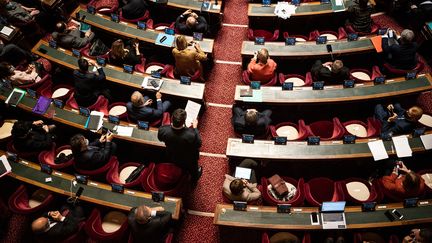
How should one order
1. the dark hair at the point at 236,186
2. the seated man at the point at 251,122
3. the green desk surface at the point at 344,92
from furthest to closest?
the green desk surface at the point at 344,92 < the seated man at the point at 251,122 < the dark hair at the point at 236,186

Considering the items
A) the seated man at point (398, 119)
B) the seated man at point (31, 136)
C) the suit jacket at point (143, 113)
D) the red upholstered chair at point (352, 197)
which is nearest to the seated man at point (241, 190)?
the red upholstered chair at point (352, 197)

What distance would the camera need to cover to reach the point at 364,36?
7.32 meters

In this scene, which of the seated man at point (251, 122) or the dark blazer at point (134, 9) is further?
Result: the dark blazer at point (134, 9)

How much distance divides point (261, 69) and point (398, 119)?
250 cm

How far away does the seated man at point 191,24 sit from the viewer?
752cm

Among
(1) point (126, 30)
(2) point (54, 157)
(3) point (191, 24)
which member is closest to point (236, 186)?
(2) point (54, 157)

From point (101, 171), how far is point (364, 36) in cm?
577

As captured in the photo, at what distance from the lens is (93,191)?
5.64 metres

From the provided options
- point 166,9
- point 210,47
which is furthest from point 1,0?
point 210,47

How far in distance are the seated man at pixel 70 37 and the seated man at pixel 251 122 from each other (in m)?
3.82

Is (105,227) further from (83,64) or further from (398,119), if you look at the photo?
(398,119)

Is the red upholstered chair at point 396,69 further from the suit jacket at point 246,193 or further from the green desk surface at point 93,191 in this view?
the green desk surface at point 93,191

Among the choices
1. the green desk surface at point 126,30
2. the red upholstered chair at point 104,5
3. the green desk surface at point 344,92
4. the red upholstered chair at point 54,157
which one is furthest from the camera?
the red upholstered chair at point 104,5

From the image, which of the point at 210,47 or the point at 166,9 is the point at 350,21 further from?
the point at 166,9
